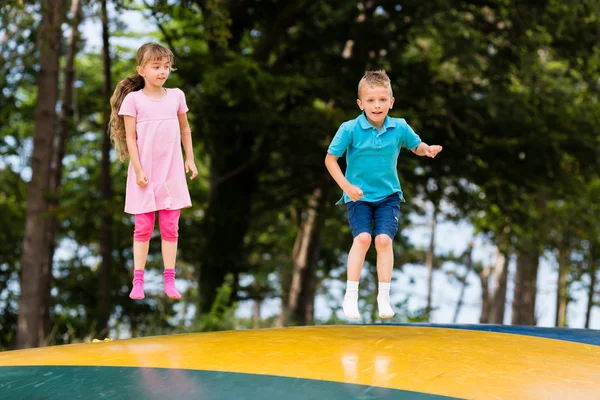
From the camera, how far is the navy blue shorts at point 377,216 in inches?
169

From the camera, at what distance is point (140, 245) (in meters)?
4.57

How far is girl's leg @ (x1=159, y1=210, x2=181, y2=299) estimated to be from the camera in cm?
451

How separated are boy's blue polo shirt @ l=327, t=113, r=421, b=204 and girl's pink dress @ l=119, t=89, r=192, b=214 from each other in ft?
2.78

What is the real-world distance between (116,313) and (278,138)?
6853mm

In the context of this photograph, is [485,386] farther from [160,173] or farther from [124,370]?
[160,173]

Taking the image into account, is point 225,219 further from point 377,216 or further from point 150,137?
point 377,216

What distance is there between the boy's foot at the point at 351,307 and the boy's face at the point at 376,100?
37.1 inches

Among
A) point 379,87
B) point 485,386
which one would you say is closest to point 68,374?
point 485,386

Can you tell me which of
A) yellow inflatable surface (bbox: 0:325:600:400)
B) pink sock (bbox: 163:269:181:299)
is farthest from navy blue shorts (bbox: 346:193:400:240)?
pink sock (bbox: 163:269:181:299)

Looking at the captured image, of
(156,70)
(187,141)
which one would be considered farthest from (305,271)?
(156,70)

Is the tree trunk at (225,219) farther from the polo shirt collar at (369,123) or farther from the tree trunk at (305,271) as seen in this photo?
the polo shirt collar at (369,123)

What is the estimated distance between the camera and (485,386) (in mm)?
2969

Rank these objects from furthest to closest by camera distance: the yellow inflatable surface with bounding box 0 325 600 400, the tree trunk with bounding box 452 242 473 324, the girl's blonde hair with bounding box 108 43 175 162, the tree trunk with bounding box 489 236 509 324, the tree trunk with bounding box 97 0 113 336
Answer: the tree trunk with bounding box 452 242 473 324, the tree trunk with bounding box 489 236 509 324, the tree trunk with bounding box 97 0 113 336, the girl's blonde hair with bounding box 108 43 175 162, the yellow inflatable surface with bounding box 0 325 600 400

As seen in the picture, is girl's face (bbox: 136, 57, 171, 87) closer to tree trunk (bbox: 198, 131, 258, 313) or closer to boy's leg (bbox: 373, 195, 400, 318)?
boy's leg (bbox: 373, 195, 400, 318)
